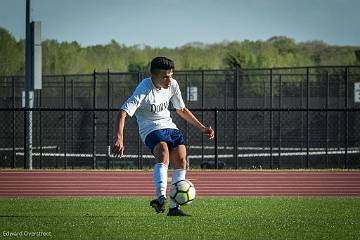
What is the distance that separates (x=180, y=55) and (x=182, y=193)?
77620 mm

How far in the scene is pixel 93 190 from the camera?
61.8 ft

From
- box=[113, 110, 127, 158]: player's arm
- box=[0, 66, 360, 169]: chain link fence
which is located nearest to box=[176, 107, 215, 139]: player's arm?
box=[113, 110, 127, 158]: player's arm

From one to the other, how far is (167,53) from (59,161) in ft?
198

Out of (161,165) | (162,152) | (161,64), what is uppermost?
(161,64)

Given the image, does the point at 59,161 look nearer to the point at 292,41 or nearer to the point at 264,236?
the point at 264,236

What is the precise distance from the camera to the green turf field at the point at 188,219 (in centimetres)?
1034

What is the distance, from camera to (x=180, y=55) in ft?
294

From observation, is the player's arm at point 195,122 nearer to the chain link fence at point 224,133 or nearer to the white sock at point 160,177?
the white sock at point 160,177

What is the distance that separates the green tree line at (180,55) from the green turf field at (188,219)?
41442 mm

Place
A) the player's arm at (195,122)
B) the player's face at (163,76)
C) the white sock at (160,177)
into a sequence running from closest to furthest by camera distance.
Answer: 1. the white sock at (160,177)
2. the player's face at (163,76)
3. the player's arm at (195,122)

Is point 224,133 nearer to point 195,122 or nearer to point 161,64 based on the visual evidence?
point 195,122

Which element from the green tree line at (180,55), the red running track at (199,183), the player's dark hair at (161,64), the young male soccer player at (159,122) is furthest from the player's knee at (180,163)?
the green tree line at (180,55)

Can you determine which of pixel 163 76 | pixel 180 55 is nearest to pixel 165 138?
pixel 163 76

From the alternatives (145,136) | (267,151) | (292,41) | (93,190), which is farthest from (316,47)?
(145,136)
